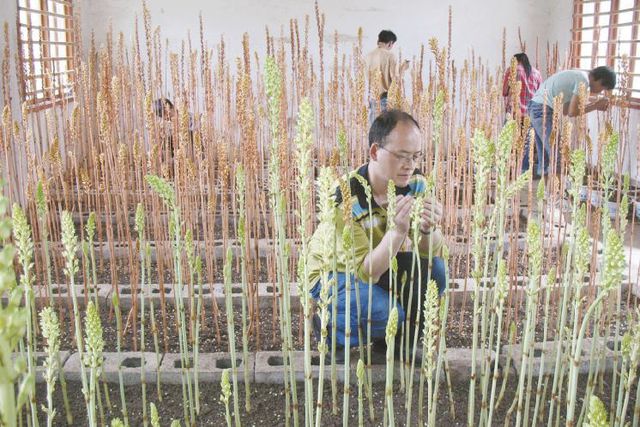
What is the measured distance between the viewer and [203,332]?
5.90 ft

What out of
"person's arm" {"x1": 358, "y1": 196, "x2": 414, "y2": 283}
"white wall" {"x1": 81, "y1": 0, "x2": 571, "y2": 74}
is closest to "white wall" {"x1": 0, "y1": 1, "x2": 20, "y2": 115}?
"white wall" {"x1": 81, "y1": 0, "x2": 571, "y2": 74}

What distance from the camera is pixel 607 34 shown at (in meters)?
4.43

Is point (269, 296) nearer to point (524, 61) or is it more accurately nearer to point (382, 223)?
point (382, 223)

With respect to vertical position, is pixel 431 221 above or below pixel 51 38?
below

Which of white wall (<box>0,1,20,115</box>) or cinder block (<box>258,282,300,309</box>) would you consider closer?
cinder block (<box>258,282,300,309</box>)

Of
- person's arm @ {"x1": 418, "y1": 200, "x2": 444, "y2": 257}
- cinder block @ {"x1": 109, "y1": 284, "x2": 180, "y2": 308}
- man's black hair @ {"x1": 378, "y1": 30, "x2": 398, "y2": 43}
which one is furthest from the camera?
man's black hair @ {"x1": 378, "y1": 30, "x2": 398, "y2": 43}

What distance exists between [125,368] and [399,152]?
82cm

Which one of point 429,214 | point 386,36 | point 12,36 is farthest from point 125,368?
point 386,36

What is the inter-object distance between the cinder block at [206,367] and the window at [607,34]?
10.2ft

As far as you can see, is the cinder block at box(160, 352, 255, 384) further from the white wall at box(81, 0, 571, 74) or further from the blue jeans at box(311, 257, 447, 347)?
the white wall at box(81, 0, 571, 74)

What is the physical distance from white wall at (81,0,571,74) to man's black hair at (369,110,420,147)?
381cm

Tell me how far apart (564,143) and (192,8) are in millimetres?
4012

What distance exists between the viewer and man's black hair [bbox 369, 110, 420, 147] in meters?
1.40

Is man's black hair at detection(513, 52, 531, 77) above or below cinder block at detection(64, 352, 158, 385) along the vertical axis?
above
